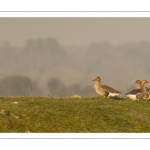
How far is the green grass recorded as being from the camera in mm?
24906

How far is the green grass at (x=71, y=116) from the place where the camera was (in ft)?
81.7

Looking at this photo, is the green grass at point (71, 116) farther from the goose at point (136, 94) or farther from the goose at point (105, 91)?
the goose at point (136, 94)

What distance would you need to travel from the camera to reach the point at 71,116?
26.6 m
